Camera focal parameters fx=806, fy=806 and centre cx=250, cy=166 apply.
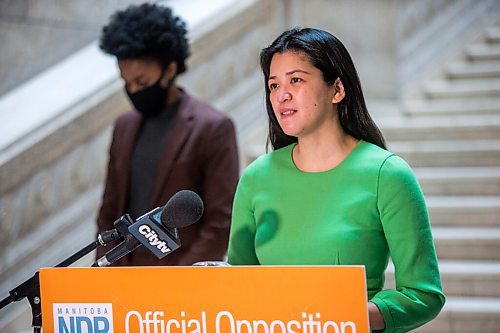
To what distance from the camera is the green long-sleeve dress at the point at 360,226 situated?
84.4 inches

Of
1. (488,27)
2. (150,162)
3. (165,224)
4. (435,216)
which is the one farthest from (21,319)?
(488,27)

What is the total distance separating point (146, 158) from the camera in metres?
3.58

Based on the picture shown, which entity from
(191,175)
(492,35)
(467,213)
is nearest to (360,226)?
(191,175)

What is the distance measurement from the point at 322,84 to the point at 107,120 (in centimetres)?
293

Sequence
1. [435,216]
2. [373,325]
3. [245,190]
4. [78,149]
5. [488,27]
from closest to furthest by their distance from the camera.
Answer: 1. [373,325]
2. [245,190]
3. [78,149]
4. [435,216]
5. [488,27]

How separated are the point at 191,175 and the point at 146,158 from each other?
242 millimetres

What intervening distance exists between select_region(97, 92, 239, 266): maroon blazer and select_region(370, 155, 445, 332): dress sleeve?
1.33 m

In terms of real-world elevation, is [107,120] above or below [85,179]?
above

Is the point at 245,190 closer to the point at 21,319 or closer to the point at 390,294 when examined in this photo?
the point at 390,294

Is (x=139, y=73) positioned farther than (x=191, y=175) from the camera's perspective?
Yes

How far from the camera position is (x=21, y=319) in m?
3.41

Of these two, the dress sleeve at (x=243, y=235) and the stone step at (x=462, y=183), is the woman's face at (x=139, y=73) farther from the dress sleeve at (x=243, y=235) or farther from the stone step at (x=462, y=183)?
the stone step at (x=462, y=183)

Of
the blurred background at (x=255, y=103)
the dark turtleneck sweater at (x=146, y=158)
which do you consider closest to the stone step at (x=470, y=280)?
the blurred background at (x=255, y=103)

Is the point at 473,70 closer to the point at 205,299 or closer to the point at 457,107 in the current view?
the point at 457,107
